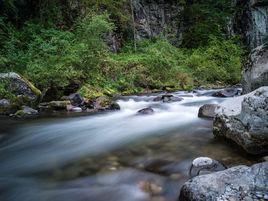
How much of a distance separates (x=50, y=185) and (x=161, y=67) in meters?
11.9

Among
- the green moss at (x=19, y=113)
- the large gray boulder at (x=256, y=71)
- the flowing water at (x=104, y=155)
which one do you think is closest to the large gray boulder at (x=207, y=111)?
the flowing water at (x=104, y=155)

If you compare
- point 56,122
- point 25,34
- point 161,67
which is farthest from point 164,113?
point 25,34

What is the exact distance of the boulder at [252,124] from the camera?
4.75 metres

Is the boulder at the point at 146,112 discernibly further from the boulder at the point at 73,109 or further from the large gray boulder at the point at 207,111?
the boulder at the point at 73,109

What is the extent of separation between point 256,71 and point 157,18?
62.7 feet

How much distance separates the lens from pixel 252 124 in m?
4.84

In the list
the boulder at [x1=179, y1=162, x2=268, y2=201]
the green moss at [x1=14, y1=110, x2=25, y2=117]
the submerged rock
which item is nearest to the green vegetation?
the green moss at [x1=14, y1=110, x2=25, y2=117]

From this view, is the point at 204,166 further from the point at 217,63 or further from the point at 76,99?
the point at 217,63

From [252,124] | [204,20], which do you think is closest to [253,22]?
[204,20]

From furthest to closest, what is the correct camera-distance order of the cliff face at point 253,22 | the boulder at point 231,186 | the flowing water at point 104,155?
the cliff face at point 253,22 < the flowing water at point 104,155 < the boulder at point 231,186

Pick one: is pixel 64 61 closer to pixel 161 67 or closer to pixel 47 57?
pixel 47 57

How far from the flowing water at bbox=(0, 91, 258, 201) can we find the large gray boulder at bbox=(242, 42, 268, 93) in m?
1.31

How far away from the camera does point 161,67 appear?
616 inches

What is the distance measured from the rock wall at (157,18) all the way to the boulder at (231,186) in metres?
20.7
